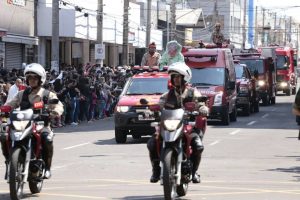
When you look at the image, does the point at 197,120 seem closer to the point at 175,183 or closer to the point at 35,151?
the point at 175,183

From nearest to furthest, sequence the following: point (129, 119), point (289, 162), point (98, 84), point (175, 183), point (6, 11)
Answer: point (175, 183) → point (289, 162) → point (129, 119) → point (98, 84) → point (6, 11)

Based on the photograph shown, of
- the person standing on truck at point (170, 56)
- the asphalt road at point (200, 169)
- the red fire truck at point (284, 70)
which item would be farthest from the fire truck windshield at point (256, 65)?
the person standing on truck at point (170, 56)

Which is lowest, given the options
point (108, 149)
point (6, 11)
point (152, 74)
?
point (108, 149)

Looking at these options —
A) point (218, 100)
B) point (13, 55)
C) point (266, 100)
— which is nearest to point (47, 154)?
point (218, 100)

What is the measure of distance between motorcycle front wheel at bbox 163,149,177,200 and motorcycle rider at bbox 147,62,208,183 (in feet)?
1.36

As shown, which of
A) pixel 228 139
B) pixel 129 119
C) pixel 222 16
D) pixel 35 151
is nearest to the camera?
pixel 35 151

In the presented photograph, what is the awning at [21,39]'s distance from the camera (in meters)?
40.8

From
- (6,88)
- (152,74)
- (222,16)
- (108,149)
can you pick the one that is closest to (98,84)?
(6,88)

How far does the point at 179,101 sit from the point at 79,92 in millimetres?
18928

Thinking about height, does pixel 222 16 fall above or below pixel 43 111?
above

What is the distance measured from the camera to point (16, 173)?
10844 mm

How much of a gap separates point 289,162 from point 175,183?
6655 millimetres

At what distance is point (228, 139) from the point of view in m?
23.0

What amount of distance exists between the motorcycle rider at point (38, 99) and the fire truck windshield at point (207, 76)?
667 inches
